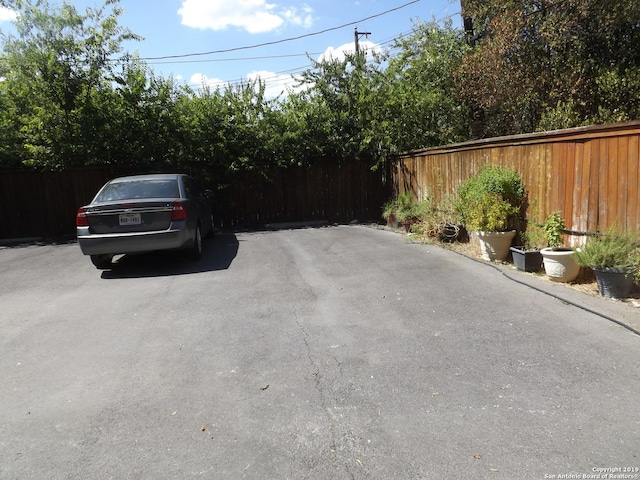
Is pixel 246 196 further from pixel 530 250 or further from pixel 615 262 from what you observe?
pixel 615 262

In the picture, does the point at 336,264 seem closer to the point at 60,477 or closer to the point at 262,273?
the point at 262,273

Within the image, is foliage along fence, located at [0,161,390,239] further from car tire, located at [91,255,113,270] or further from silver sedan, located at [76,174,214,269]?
silver sedan, located at [76,174,214,269]

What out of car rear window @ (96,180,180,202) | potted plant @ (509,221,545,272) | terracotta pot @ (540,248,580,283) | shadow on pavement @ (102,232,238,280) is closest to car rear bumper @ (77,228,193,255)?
shadow on pavement @ (102,232,238,280)

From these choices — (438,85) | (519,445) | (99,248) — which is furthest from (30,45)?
(519,445)

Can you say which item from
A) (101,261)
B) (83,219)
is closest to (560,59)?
(83,219)

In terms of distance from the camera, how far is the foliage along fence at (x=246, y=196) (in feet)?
42.4

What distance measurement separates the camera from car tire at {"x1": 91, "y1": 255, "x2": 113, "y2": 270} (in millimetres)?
7943

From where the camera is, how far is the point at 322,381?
3.56 meters

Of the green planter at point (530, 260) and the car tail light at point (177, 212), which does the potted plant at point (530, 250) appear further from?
the car tail light at point (177, 212)

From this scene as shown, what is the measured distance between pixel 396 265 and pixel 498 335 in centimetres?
319

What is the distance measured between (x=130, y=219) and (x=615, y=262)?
6.75 metres

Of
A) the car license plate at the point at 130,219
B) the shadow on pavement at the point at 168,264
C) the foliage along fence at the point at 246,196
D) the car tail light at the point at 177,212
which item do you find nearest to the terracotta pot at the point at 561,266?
the shadow on pavement at the point at 168,264

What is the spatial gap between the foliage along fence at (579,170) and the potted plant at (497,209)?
8.8 inches

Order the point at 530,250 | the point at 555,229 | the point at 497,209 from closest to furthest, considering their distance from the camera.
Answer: the point at 555,229, the point at 530,250, the point at 497,209
